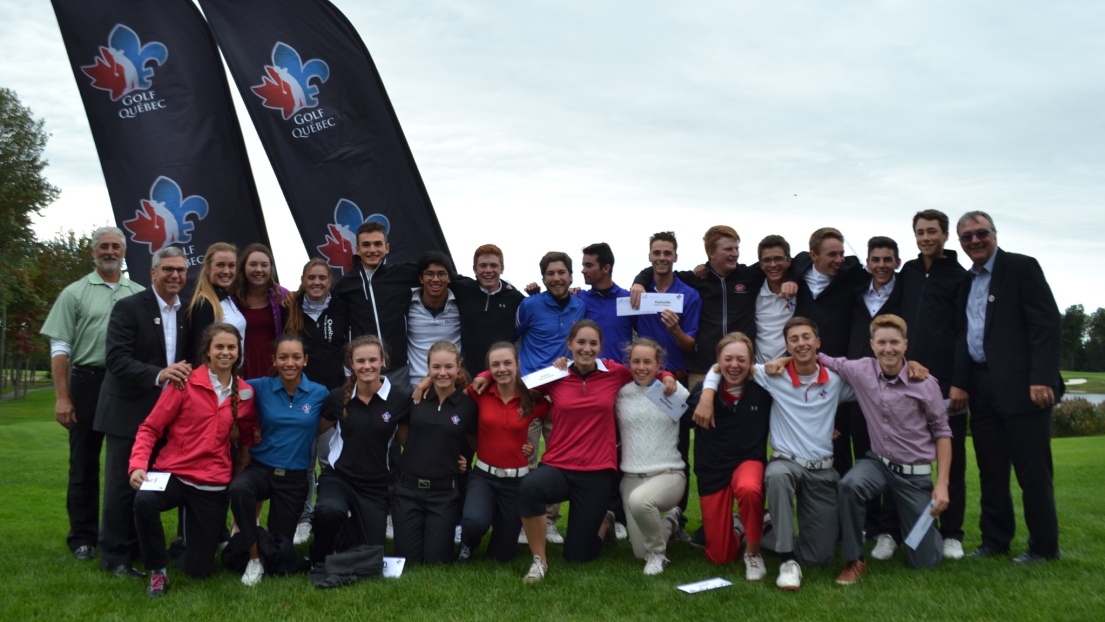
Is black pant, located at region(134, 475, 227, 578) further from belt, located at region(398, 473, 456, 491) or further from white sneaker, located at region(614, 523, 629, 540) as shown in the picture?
white sneaker, located at region(614, 523, 629, 540)

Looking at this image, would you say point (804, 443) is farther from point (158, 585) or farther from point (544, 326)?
point (158, 585)

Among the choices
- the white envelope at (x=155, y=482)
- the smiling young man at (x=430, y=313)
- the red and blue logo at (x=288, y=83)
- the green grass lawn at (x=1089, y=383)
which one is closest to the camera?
the white envelope at (x=155, y=482)

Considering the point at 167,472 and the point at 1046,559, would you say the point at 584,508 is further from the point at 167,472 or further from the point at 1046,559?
the point at 1046,559

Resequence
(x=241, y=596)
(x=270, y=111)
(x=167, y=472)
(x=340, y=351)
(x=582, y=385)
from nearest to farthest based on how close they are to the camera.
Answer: (x=241, y=596) < (x=167, y=472) < (x=582, y=385) < (x=340, y=351) < (x=270, y=111)

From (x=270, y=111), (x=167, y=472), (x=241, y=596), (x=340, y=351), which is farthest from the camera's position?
(x=270, y=111)

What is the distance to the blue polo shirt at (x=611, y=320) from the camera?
6.67m

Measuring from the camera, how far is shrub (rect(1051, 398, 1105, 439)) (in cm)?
2225

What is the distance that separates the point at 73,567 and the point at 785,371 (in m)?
4.96

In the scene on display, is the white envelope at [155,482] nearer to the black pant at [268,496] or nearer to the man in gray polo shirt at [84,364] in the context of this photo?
the black pant at [268,496]

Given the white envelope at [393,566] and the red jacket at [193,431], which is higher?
the red jacket at [193,431]

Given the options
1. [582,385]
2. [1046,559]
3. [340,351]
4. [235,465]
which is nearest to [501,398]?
[582,385]

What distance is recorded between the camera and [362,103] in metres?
8.35

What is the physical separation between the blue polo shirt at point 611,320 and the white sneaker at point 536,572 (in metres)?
1.89

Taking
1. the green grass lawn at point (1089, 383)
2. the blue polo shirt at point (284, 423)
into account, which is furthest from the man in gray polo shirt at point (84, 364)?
the green grass lawn at point (1089, 383)
